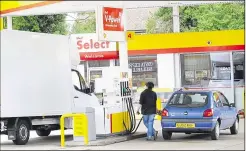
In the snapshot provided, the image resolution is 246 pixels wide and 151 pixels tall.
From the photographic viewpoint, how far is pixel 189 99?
1964 cm


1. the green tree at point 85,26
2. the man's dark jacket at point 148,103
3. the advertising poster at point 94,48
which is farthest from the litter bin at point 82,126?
the green tree at point 85,26

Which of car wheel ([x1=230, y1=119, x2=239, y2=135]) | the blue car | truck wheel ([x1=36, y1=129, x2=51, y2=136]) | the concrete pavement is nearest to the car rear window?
the blue car

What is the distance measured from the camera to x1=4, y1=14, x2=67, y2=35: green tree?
38.5m

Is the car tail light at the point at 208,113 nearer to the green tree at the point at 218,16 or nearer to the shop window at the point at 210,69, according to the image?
the shop window at the point at 210,69

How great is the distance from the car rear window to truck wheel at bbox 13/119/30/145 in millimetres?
4096

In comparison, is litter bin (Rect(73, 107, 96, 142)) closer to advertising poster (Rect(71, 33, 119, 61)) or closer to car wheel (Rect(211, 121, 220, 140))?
car wheel (Rect(211, 121, 220, 140))

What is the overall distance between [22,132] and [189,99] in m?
4.74

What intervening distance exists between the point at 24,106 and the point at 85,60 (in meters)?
12.6

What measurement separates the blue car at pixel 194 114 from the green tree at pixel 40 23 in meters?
20.2

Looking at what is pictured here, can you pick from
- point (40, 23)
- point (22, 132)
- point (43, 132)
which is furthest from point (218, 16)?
point (22, 132)

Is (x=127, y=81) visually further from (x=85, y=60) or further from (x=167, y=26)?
(x=167, y=26)

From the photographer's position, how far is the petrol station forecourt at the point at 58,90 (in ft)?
60.8

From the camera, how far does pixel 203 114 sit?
18953 mm

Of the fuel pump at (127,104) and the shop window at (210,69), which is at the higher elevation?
the shop window at (210,69)
